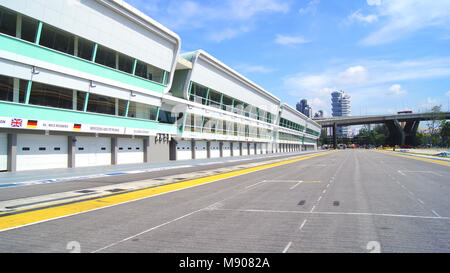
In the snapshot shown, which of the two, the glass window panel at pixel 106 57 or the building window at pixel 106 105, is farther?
the glass window panel at pixel 106 57

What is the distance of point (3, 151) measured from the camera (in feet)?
64.2

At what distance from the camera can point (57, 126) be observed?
2184 centimetres

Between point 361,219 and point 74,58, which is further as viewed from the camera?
point 74,58

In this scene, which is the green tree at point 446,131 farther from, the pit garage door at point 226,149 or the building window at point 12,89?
the building window at point 12,89

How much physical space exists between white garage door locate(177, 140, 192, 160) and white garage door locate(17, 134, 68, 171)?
630 inches

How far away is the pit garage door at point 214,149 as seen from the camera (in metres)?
46.8

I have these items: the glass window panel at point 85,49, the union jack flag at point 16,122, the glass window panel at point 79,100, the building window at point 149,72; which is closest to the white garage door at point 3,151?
the union jack flag at point 16,122

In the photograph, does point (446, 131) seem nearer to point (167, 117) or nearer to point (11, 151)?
point (167, 117)

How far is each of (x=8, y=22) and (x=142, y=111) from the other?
558 inches

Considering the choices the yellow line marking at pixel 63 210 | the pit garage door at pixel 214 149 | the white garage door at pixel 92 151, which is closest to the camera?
the yellow line marking at pixel 63 210

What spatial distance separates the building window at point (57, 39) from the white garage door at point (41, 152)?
7.12m

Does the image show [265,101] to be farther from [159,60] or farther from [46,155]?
[46,155]

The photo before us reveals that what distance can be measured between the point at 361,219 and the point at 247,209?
3211 millimetres
